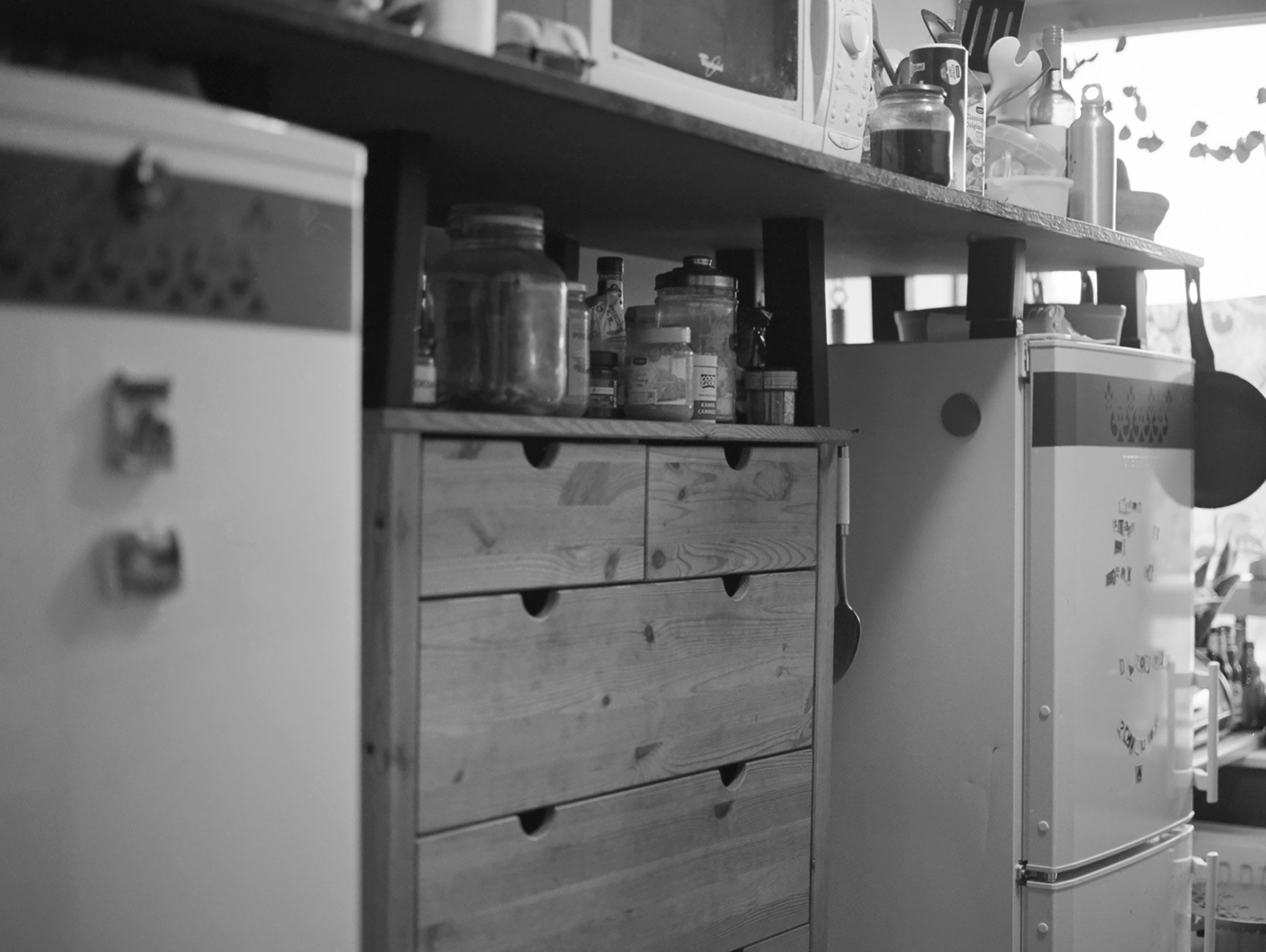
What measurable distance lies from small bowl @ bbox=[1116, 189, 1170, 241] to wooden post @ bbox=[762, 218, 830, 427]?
1.03 m

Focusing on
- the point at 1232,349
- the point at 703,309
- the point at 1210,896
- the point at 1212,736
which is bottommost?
the point at 1210,896

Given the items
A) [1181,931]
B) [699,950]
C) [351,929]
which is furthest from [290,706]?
[1181,931]

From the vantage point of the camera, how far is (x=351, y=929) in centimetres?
98

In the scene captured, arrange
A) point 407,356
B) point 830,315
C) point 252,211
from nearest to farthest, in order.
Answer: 1. point 252,211
2. point 407,356
3. point 830,315

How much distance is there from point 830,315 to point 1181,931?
1.45m

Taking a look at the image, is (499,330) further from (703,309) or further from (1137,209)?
(1137,209)

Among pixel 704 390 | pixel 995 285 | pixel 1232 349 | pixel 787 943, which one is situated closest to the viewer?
pixel 704 390

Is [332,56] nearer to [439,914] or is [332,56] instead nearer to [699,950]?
[439,914]

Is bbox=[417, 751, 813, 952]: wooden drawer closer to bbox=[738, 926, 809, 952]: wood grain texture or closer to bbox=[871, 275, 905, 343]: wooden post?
bbox=[738, 926, 809, 952]: wood grain texture

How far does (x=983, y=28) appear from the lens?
7.52ft

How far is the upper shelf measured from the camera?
3.05ft

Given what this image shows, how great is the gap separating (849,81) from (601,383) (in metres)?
0.50

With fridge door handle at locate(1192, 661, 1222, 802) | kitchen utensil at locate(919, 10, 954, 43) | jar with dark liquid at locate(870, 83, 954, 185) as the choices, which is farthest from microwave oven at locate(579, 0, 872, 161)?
fridge door handle at locate(1192, 661, 1222, 802)

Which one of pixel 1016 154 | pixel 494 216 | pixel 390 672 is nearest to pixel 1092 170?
pixel 1016 154
